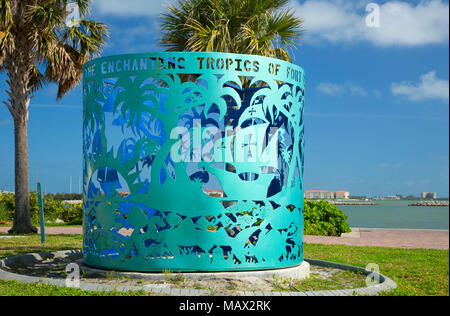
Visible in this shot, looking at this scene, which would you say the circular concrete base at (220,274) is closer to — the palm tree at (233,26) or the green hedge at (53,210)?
the palm tree at (233,26)

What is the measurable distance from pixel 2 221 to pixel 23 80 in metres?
7.23

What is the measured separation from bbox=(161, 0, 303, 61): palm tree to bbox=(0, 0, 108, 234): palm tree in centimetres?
400

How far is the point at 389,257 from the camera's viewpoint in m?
11.3

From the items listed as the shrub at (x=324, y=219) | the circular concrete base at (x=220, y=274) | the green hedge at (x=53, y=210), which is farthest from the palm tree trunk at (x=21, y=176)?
the circular concrete base at (x=220, y=274)

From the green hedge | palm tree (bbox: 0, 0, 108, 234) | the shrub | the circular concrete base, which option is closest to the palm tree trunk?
palm tree (bbox: 0, 0, 108, 234)

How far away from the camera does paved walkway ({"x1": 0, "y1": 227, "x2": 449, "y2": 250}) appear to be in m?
14.2

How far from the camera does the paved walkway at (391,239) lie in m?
14.2

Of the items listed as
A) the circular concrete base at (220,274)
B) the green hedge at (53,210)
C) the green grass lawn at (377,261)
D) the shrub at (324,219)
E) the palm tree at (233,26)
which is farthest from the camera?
the green hedge at (53,210)

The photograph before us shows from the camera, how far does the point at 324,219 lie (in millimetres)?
17547

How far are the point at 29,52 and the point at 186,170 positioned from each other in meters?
11.5

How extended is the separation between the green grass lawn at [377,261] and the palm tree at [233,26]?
17.8 ft

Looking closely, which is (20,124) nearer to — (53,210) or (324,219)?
(53,210)

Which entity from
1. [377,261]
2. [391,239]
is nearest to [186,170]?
[377,261]
